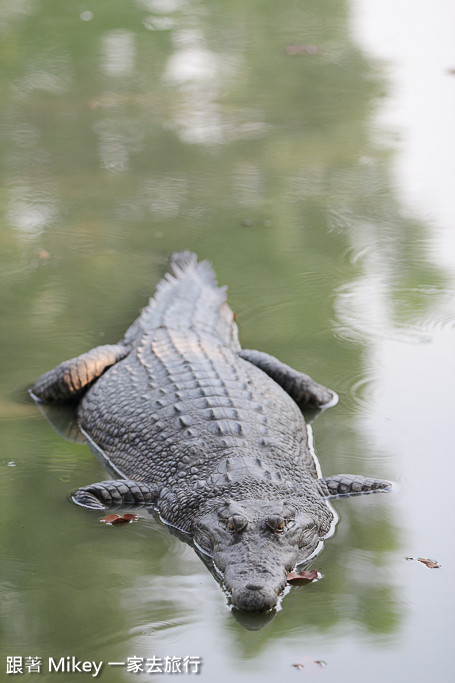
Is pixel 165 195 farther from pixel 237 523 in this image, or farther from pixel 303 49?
pixel 237 523

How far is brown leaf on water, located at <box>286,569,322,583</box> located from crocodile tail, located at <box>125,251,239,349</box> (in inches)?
82.8

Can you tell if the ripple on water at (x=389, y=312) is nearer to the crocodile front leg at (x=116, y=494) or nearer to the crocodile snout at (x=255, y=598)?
the crocodile front leg at (x=116, y=494)

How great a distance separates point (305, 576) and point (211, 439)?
0.90 metres

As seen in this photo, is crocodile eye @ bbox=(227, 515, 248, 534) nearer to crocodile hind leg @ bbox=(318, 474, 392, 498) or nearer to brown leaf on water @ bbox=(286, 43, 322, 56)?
crocodile hind leg @ bbox=(318, 474, 392, 498)

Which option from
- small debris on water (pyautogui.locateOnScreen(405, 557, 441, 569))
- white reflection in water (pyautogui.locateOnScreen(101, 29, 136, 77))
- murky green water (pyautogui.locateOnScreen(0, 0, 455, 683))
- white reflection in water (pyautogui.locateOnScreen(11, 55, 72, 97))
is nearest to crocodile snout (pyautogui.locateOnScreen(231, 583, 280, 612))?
murky green water (pyautogui.locateOnScreen(0, 0, 455, 683))

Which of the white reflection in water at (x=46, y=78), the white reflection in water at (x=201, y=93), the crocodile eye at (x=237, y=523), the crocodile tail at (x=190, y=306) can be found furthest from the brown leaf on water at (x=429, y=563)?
the white reflection in water at (x=46, y=78)

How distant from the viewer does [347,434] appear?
5.48 meters

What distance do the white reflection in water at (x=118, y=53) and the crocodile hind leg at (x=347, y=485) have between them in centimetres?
830

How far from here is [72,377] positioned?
5.76 m

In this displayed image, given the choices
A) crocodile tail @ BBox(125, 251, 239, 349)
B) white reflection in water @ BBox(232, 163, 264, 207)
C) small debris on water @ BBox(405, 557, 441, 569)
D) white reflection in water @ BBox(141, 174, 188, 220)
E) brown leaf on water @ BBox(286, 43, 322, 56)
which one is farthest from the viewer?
brown leaf on water @ BBox(286, 43, 322, 56)

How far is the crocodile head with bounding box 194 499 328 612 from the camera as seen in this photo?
154 inches

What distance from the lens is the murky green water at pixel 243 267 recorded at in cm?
400

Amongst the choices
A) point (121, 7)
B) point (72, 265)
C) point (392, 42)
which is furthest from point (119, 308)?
point (121, 7)

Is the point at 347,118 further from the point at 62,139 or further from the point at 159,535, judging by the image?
the point at 159,535
